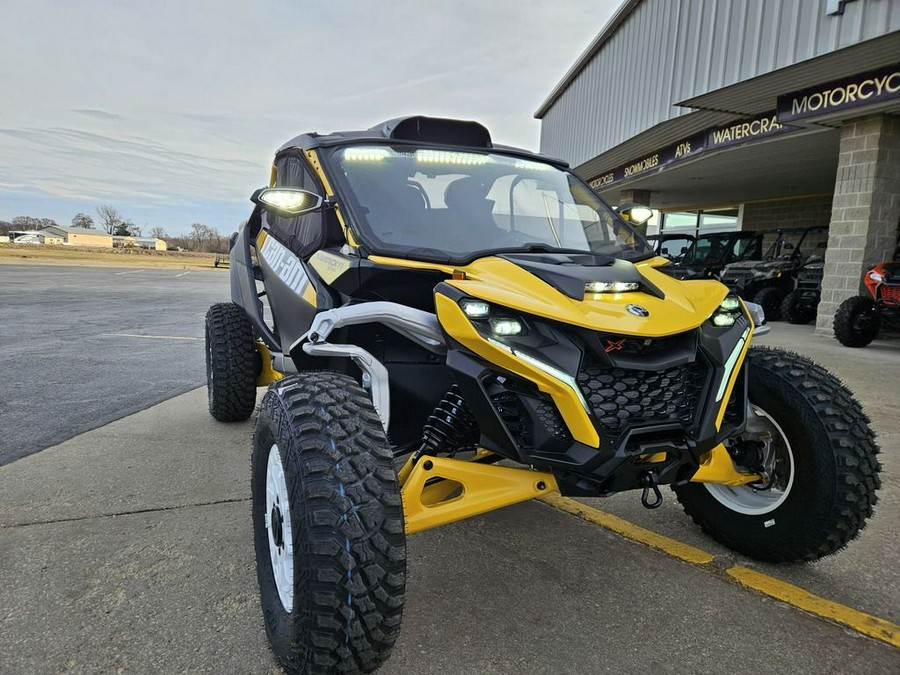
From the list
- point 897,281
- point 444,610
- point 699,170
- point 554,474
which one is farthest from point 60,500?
point 699,170

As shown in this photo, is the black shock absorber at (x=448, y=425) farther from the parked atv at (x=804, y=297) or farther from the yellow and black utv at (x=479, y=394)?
the parked atv at (x=804, y=297)

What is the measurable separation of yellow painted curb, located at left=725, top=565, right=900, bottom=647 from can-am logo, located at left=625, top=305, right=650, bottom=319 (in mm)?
1295

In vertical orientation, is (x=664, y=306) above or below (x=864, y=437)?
above

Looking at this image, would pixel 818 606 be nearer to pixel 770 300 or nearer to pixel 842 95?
pixel 842 95

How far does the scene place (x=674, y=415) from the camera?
2072mm

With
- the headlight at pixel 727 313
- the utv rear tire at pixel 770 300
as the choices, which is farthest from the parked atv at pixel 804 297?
the headlight at pixel 727 313

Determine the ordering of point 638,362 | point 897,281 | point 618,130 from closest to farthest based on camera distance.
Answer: point 638,362 < point 897,281 < point 618,130

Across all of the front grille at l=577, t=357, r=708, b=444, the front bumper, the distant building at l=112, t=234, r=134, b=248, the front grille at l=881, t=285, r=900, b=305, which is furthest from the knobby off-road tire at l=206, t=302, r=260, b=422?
the distant building at l=112, t=234, r=134, b=248

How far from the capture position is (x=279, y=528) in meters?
2.08

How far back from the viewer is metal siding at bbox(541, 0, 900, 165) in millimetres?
7863

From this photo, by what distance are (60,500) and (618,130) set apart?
13457mm

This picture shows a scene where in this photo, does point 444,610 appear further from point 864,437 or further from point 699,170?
point 699,170

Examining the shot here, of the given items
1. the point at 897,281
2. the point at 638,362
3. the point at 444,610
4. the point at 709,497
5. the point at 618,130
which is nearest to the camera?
the point at 638,362

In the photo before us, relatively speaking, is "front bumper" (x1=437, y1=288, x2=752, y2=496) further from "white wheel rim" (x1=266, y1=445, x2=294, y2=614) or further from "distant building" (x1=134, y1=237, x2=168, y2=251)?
A: "distant building" (x1=134, y1=237, x2=168, y2=251)
